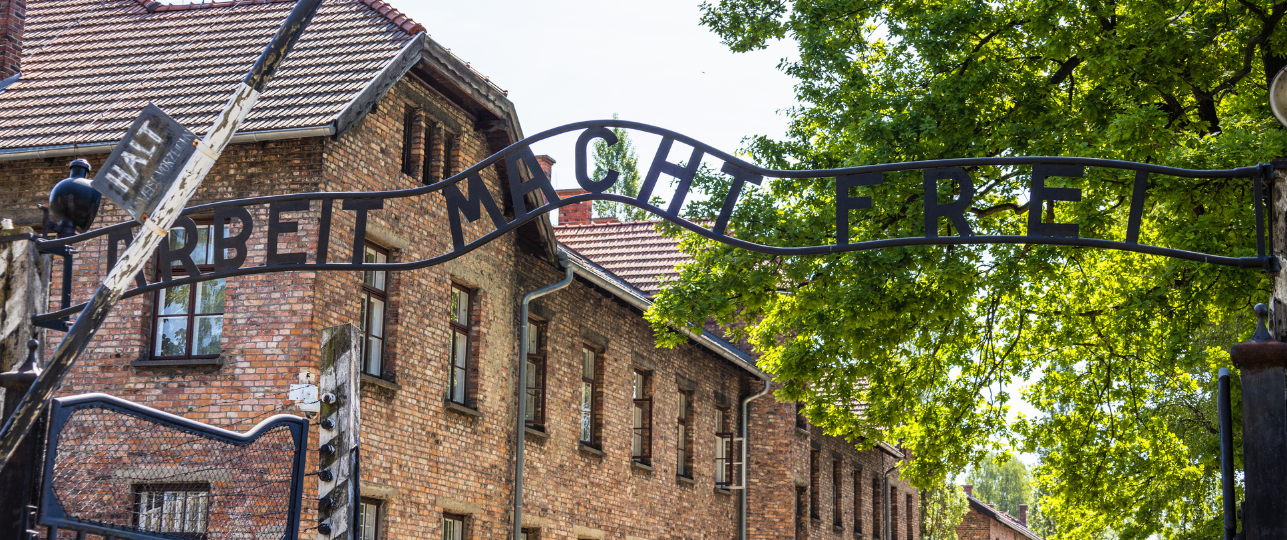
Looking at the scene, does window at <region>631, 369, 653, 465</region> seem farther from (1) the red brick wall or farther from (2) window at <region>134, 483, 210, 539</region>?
(2) window at <region>134, 483, 210, 539</region>

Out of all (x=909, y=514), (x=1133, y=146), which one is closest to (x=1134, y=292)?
(x=1133, y=146)

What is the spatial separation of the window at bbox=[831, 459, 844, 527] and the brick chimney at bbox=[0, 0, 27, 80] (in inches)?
935

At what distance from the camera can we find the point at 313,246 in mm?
14000

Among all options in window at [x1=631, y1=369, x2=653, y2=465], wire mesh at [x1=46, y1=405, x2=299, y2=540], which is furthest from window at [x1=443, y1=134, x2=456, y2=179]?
window at [x1=631, y1=369, x2=653, y2=465]

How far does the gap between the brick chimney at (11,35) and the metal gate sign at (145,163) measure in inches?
427

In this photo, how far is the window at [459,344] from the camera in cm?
1702

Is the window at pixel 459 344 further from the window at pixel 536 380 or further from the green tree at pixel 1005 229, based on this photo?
the green tree at pixel 1005 229

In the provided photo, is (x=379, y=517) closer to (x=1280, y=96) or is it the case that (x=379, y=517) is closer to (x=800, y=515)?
(x=1280, y=96)

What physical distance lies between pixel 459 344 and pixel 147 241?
35.0 ft

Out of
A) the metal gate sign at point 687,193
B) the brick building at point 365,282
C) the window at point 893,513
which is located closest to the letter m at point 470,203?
the metal gate sign at point 687,193

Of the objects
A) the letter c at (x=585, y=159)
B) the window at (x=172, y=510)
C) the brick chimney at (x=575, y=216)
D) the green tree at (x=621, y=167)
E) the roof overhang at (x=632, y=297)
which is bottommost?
the window at (x=172, y=510)

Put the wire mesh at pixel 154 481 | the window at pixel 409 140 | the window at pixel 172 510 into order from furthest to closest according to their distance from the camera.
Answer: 1. the window at pixel 409 140
2. the wire mesh at pixel 154 481
3. the window at pixel 172 510

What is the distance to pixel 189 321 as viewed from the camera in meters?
14.1

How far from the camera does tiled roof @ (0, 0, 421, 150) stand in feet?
47.5
